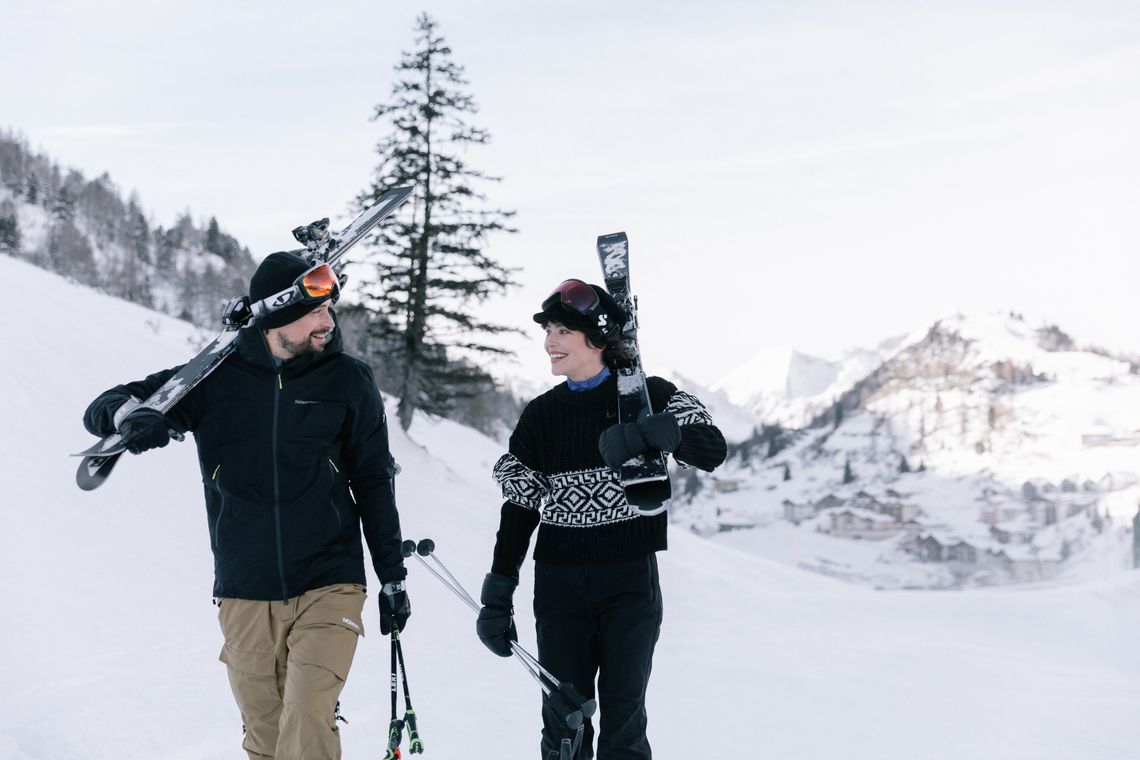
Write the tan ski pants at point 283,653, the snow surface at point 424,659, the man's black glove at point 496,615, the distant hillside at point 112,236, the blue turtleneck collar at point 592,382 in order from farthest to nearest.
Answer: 1. the distant hillside at point 112,236
2. the snow surface at point 424,659
3. the blue turtleneck collar at point 592,382
4. the man's black glove at point 496,615
5. the tan ski pants at point 283,653

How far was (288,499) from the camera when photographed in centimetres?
366

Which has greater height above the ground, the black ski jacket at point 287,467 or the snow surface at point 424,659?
the black ski jacket at point 287,467

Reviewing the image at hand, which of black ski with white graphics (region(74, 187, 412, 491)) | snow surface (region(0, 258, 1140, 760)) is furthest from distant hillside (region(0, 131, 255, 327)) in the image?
black ski with white graphics (region(74, 187, 412, 491))

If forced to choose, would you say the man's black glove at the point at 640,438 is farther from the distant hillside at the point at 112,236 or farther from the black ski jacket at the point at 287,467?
the distant hillside at the point at 112,236

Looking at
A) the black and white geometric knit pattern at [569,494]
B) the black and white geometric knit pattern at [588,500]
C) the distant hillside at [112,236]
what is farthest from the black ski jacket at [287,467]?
the distant hillside at [112,236]

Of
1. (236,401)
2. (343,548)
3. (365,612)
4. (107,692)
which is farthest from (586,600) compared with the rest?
(365,612)

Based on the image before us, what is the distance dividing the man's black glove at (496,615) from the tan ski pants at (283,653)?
57 centimetres

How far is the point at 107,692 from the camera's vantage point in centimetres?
639

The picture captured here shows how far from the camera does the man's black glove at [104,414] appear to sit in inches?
141

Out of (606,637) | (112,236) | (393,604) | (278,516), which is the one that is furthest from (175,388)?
(112,236)

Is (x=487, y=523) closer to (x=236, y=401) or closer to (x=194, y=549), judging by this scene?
(x=194, y=549)

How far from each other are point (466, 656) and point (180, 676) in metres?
3.10

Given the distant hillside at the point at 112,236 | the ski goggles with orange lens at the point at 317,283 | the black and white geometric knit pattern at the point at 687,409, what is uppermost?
the distant hillside at the point at 112,236

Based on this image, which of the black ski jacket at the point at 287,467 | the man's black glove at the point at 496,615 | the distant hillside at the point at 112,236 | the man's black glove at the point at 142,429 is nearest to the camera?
the man's black glove at the point at 142,429
